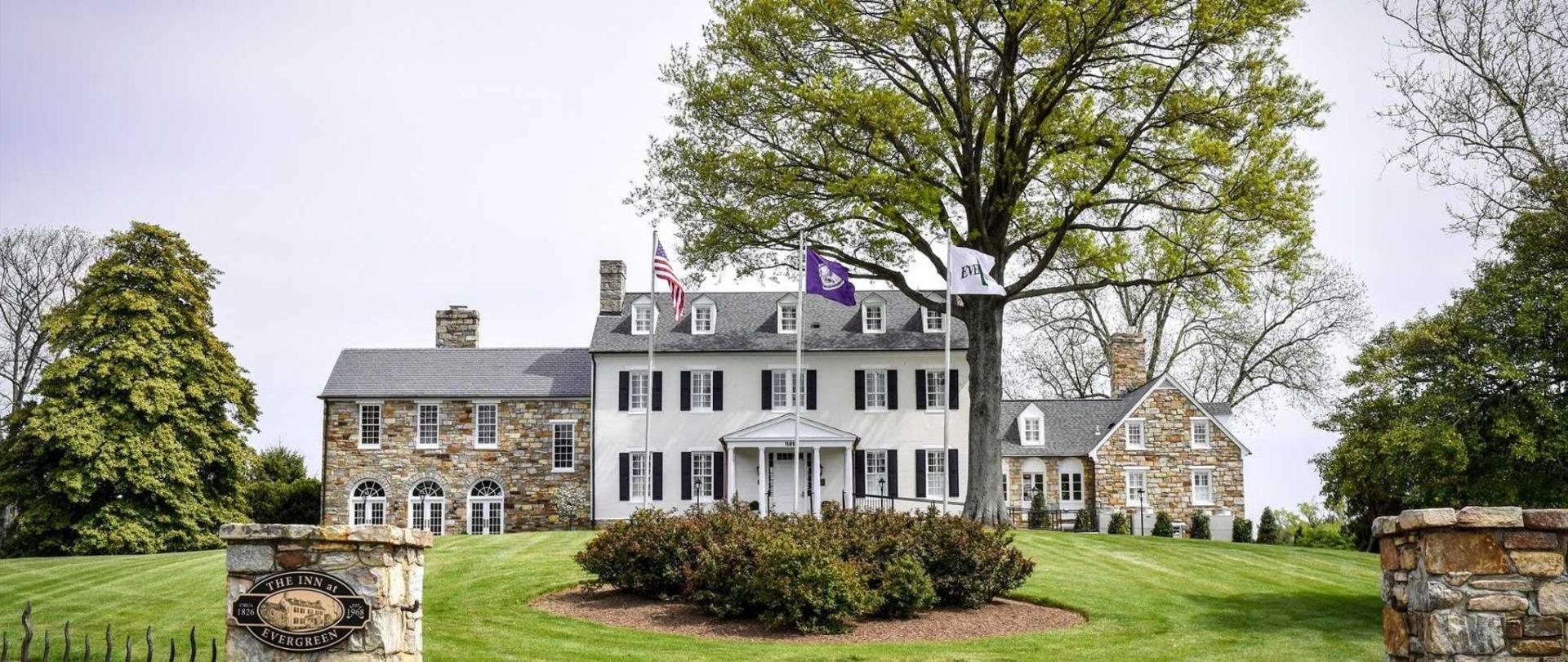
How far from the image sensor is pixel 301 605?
8375 mm

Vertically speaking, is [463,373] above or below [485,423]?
above

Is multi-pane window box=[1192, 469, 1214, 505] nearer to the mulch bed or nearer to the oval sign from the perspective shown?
the mulch bed

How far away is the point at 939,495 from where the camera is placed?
34.0 meters

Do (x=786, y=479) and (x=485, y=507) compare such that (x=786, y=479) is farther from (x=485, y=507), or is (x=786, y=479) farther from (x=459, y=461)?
(x=459, y=461)

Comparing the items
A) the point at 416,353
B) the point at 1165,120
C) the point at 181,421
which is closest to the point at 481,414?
the point at 416,353

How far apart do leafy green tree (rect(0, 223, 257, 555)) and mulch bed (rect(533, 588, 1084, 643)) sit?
56.5 ft

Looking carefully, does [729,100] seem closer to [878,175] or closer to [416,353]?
[878,175]

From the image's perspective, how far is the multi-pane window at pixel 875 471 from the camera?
112 ft

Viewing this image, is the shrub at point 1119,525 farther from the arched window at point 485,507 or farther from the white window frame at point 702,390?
the arched window at point 485,507

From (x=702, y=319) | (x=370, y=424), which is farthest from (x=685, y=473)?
(x=370, y=424)

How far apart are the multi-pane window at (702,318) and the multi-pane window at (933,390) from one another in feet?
19.1

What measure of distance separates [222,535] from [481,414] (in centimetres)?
2748

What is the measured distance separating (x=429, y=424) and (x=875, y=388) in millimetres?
11747

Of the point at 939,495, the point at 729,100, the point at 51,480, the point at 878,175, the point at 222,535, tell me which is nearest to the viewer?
the point at 222,535
